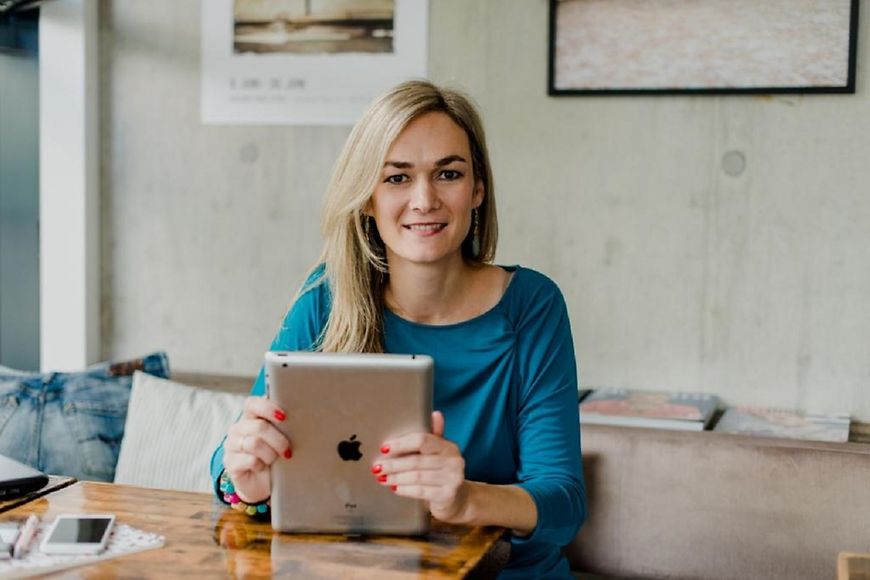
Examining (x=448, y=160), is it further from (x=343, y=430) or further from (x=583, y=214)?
(x=583, y=214)

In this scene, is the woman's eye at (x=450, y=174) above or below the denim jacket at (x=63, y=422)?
above

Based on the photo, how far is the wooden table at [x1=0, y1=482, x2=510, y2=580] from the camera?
1344 millimetres

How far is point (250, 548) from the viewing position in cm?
143

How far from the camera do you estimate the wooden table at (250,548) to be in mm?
1344

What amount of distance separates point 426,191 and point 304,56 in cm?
133

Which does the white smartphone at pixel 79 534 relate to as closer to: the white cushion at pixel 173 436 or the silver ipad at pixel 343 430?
the silver ipad at pixel 343 430

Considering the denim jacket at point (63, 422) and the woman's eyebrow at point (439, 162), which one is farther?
the denim jacket at point (63, 422)

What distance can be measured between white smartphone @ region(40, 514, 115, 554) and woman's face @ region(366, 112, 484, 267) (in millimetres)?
677

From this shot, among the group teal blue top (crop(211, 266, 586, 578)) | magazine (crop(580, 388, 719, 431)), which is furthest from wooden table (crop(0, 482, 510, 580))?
magazine (crop(580, 388, 719, 431))

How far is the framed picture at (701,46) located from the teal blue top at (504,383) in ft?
3.25

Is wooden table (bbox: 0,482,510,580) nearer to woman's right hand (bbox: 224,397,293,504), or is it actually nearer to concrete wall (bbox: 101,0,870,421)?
woman's right hand (bbox: 224,397,293,504)

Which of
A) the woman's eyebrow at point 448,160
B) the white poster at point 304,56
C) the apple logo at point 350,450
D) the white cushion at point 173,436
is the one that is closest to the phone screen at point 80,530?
the apple logo at point 350,450

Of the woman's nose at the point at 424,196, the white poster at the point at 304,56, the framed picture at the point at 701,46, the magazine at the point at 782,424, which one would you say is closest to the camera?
the woman's nose at the point at 424,196

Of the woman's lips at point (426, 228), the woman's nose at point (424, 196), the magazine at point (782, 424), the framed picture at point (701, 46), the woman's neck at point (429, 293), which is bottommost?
the magazine at point (782, 424)
